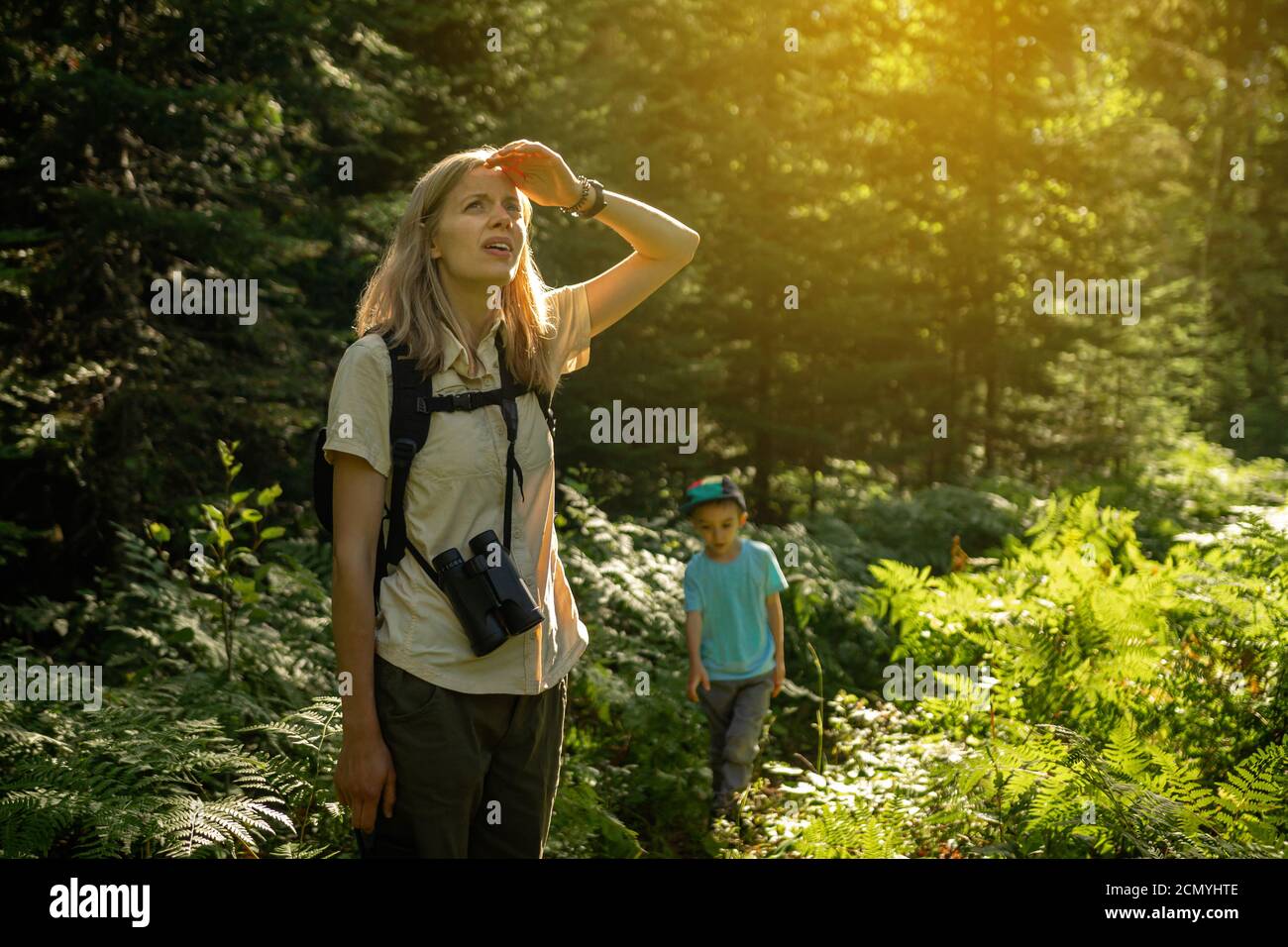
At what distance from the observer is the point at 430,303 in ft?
9.68

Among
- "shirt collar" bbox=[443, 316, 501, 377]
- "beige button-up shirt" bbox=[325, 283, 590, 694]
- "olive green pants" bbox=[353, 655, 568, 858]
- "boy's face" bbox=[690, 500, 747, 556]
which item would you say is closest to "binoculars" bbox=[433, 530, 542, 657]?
"beige button-up shirt" bbox=[325, 283, 590, 694]

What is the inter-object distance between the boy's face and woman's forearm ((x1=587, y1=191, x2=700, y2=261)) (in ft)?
11.0

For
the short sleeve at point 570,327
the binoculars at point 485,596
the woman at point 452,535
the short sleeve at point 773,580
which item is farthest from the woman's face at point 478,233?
the short sleeve at point 773,580

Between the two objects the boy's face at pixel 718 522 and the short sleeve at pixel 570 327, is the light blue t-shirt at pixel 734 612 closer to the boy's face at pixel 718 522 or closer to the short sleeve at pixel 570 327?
the boy's face at pixel 718 522

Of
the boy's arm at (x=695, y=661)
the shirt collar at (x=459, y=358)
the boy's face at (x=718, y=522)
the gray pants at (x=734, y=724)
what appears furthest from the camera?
the boy's face at (x=718, y=522)

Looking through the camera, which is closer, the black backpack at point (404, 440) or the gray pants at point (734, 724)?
the black backpack at point (404, 440)

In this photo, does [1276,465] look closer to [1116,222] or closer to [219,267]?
[1116,222]

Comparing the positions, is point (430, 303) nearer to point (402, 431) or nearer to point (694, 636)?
point (402, 431)

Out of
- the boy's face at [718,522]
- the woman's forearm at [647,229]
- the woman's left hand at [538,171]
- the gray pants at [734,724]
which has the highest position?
the woman's left hand at [538,171]

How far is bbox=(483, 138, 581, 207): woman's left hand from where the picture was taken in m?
3.10

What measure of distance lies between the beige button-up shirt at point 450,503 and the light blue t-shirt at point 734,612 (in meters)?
3.75

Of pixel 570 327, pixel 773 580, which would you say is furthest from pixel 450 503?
pixel 773 580

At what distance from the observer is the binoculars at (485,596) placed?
2711mm

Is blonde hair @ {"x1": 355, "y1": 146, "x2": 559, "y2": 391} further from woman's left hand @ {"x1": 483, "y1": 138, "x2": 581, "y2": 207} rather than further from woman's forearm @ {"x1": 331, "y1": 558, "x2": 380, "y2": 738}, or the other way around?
woman's forearm @ {"x1": 331, "y1": 558, "x2": 380, "y2": 738}
